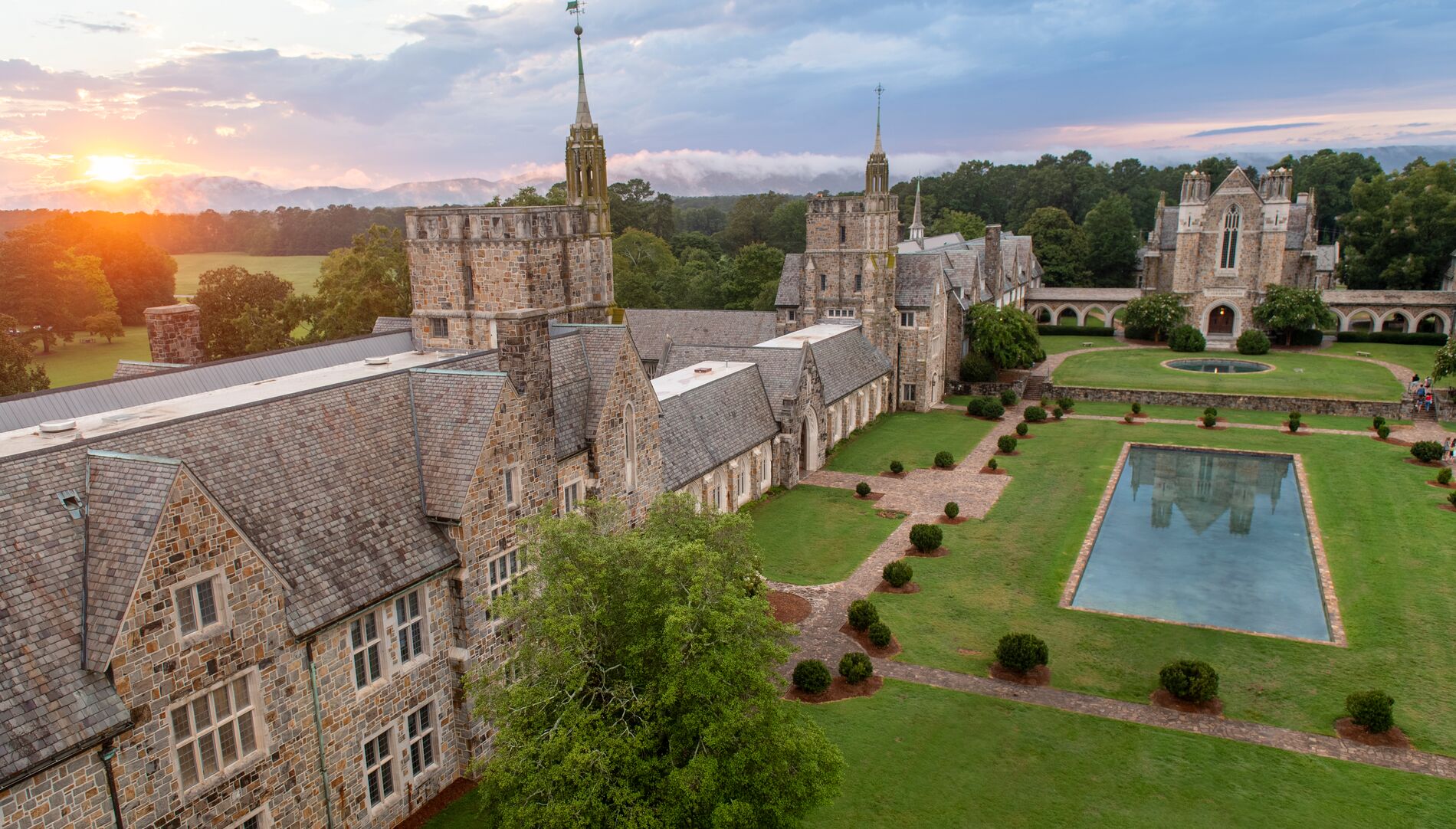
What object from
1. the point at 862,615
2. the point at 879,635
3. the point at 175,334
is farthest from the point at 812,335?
the point at 175,334

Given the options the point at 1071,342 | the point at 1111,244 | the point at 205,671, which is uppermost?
the point at 1111,244

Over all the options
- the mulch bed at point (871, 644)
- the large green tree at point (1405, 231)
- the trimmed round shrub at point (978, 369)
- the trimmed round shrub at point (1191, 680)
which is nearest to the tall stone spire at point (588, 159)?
the mulch bed at point (871, 644)

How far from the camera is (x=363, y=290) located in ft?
200

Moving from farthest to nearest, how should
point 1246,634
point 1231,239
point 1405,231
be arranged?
point 1405,231, point 1231,239, point 1246,634

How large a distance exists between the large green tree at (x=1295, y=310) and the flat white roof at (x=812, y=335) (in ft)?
149

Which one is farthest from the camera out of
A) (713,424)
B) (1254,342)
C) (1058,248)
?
(1058,248)

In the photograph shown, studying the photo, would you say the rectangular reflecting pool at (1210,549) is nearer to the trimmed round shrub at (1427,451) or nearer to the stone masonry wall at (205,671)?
the trimmed round shrub at (1427,451)

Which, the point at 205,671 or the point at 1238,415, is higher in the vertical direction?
the point at 205,671

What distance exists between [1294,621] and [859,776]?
19.1m

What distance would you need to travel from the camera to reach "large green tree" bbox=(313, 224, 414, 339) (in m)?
61.4

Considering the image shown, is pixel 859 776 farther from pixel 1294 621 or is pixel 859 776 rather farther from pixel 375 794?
pixel 1294 621

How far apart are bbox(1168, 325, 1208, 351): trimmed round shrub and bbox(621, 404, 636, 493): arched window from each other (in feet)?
239

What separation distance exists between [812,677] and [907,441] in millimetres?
32784

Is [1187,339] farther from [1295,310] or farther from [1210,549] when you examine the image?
[1210,549]
